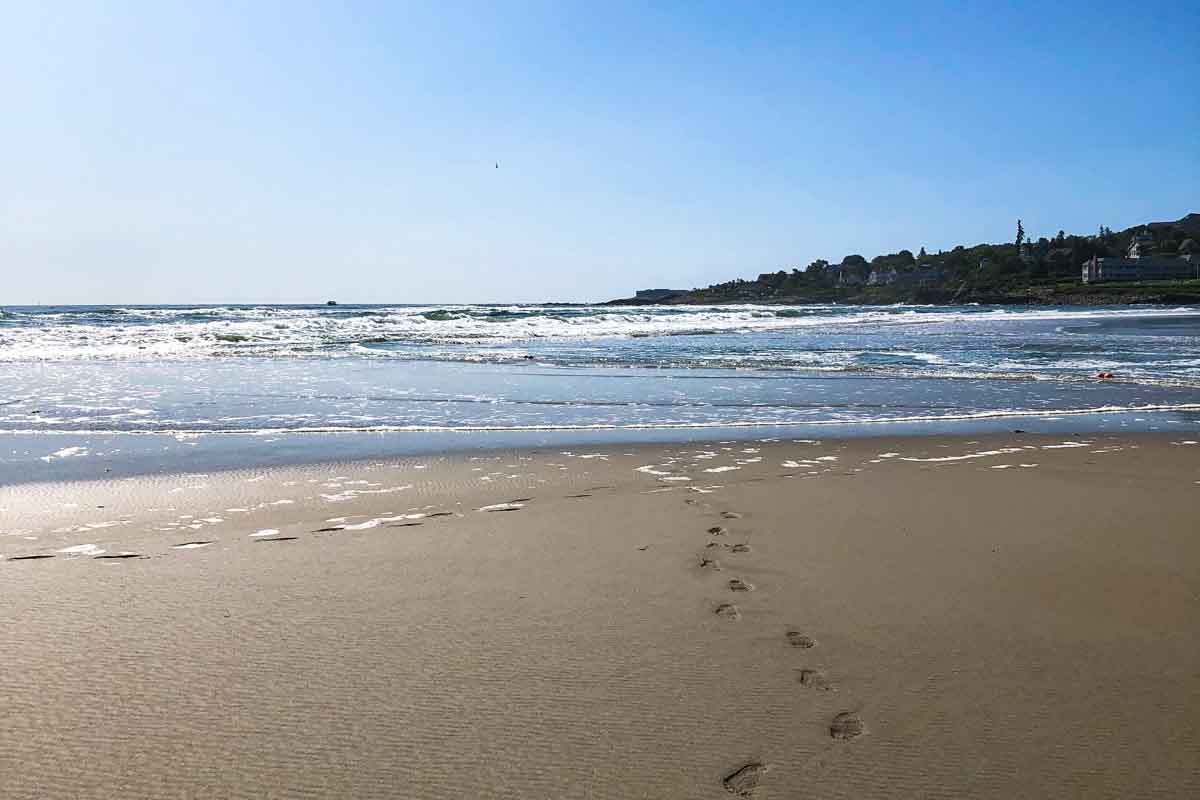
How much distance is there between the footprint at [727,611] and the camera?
3.60 metres

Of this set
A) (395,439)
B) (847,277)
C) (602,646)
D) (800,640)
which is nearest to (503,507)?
(602,646)

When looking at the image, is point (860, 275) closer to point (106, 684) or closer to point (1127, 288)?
point (1127, 288)

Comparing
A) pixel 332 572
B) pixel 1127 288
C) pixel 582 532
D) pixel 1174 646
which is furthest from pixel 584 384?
pixel 1127 288

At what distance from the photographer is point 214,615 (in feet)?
11.7

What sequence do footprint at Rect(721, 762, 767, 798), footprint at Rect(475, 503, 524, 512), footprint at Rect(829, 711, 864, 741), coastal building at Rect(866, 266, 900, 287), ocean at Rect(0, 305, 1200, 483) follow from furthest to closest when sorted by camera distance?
coastal building at Rect(866, 266, 900, 287), ocean at Rect(0, 305, 1200, 483), footprint at Rect(475, 503, 524, 512), footprint at Rect(829, 711, 864, 741), footprint at Rect(721, 762, 767, 798)

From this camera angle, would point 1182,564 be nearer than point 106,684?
No

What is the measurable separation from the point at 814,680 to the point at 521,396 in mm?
10389

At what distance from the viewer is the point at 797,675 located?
9.87 ft

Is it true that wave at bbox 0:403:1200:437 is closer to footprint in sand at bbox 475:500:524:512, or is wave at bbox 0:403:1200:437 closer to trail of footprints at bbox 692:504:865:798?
footprint in sand at bbox 475:500:524:512

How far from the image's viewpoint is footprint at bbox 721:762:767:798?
91.4 inches

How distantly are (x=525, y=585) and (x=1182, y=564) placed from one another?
323 cm

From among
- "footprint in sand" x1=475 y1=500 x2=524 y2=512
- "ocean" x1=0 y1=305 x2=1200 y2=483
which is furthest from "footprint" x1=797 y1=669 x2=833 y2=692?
"ocean" x1=0 y1=305 x2=1200 y2=483

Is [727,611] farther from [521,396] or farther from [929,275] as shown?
[929,275]

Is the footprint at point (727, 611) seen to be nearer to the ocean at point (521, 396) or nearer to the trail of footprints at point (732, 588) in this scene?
the trail of footprints at point (732, 588)
